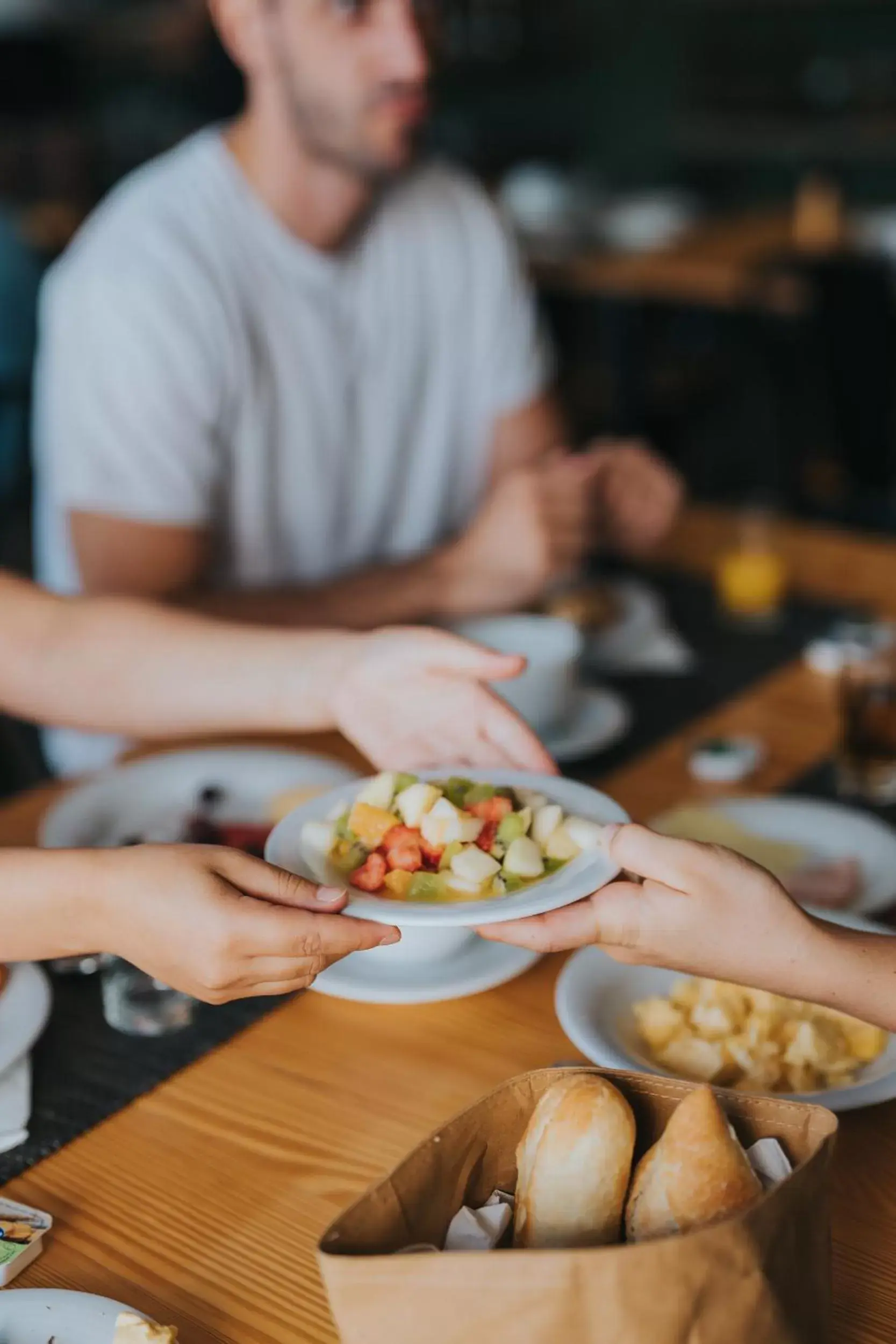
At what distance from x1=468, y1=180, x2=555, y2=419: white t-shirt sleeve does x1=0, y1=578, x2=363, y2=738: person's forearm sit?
41.2 inches

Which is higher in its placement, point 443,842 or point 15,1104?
point 443,842

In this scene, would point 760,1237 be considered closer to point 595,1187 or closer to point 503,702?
point 595,1187

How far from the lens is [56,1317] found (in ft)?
2.43

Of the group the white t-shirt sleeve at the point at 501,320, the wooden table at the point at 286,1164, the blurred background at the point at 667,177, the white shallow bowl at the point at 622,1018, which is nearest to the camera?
the wooden table at the point at 286,1164

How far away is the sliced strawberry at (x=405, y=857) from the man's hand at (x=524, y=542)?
0.92 metres

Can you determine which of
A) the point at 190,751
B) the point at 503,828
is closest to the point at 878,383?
the point at 190,751

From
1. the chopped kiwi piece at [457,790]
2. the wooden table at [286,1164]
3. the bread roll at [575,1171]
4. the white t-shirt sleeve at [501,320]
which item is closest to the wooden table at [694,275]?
the white t-shirt sleeve at [501,320]

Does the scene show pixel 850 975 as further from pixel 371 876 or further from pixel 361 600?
pixel 361 600

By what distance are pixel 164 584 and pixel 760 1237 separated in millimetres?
1349

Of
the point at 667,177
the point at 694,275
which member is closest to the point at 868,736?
the point at 694,275

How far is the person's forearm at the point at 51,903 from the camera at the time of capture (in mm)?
917

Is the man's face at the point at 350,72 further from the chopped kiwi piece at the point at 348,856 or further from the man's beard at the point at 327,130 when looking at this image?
the chopped kiwi piece at the point at 348,856

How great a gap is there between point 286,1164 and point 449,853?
9.2 inches

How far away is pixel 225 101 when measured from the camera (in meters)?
6.53
